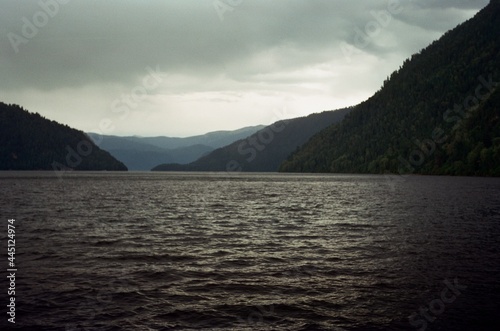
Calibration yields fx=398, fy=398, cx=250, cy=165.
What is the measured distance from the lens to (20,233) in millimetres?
42906

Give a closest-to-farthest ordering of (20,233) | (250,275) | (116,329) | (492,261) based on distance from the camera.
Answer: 1. (116,329)
2. (250,275)
3. (492,261)
4. (20,233)

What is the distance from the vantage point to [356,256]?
107ft

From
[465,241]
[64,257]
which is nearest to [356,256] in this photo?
[465,241]

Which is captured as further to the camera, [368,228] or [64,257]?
[368,228]

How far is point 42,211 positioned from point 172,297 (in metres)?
53.3

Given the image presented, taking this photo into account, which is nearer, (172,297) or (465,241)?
(172,297)

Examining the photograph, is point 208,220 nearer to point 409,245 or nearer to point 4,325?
point 409,245

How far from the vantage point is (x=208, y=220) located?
57125 mm

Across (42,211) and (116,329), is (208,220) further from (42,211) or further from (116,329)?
(116,329)

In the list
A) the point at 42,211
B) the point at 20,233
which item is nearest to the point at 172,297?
the point at 20,233

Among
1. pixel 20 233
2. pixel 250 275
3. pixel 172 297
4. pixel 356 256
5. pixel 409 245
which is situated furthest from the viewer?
pixel 20 233

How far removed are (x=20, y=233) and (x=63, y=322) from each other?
2974 centimetres

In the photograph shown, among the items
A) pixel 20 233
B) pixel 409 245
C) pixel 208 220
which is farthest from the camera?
pixel 208 220

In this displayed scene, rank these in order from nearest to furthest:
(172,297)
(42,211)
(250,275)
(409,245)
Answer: (172,297)
(250,275)
(409,245)
(42,211)
